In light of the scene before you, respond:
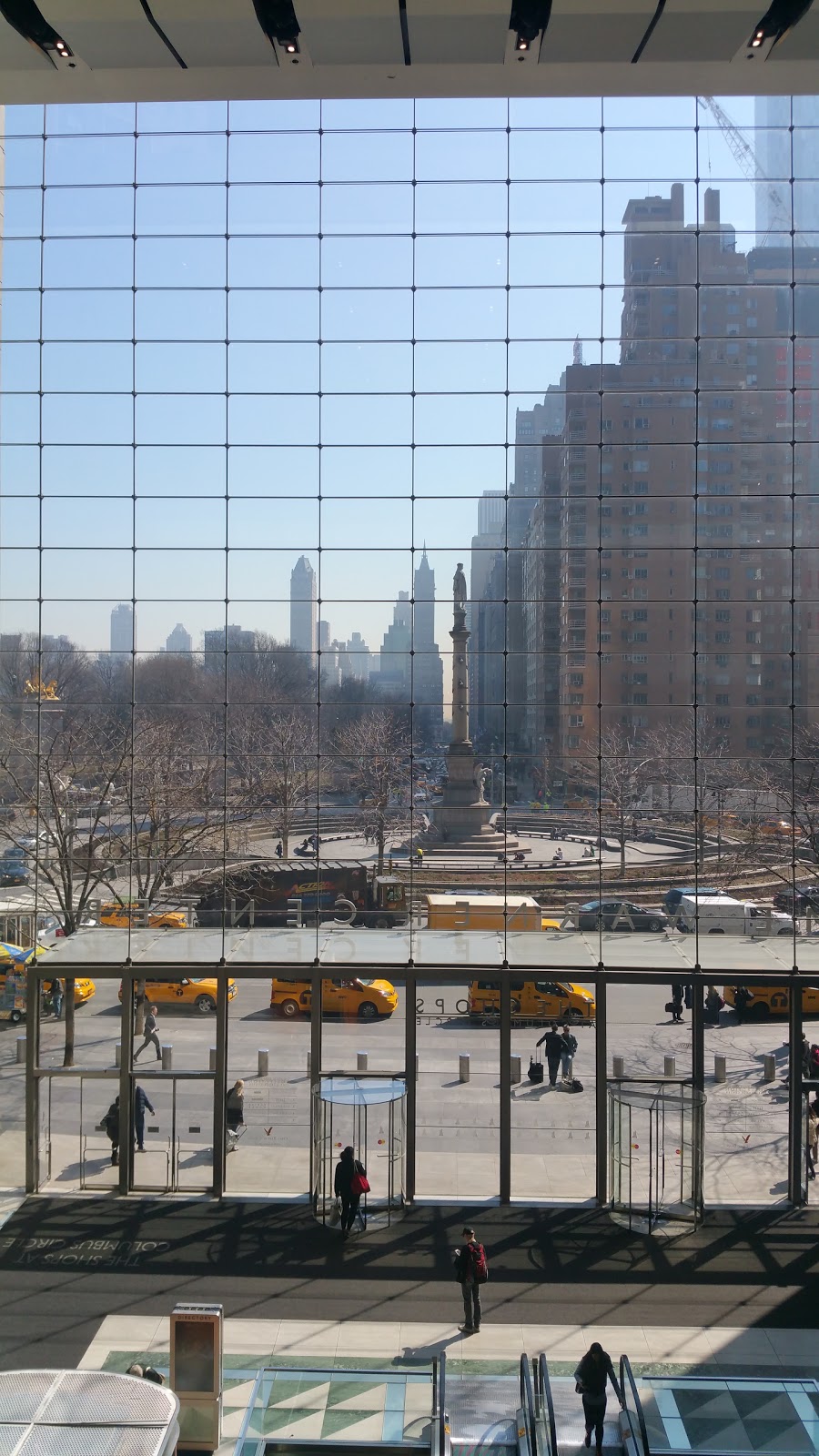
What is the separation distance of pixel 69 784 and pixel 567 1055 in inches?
321

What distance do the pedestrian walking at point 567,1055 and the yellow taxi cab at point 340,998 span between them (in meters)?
1.79

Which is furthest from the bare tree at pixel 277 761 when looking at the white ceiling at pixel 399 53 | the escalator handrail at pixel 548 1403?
→ the white ceiling at pixel 399 53

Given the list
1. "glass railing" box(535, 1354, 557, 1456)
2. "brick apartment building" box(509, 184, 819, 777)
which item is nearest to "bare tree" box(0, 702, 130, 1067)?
"brick apartment building" box(509, 184, 819, 777)

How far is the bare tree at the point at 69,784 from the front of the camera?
49.5 feet

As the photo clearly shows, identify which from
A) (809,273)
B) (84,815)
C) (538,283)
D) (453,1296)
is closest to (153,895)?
(84,815)

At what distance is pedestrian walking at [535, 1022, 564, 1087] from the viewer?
11.0 m

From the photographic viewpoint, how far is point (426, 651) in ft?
41.1

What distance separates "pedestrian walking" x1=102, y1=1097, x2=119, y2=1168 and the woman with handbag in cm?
255

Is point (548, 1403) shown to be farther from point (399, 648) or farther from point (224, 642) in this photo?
point (224, 642)

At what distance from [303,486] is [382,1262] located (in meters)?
7.84

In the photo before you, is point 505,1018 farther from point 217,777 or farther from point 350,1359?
point 217,777

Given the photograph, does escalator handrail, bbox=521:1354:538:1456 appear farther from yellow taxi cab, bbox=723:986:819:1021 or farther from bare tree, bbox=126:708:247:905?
bare tree, bbox=126:708:247:905

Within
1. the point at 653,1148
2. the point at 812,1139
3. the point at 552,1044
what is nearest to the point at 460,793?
the point at 552,1044

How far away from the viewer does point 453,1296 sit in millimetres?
8633
